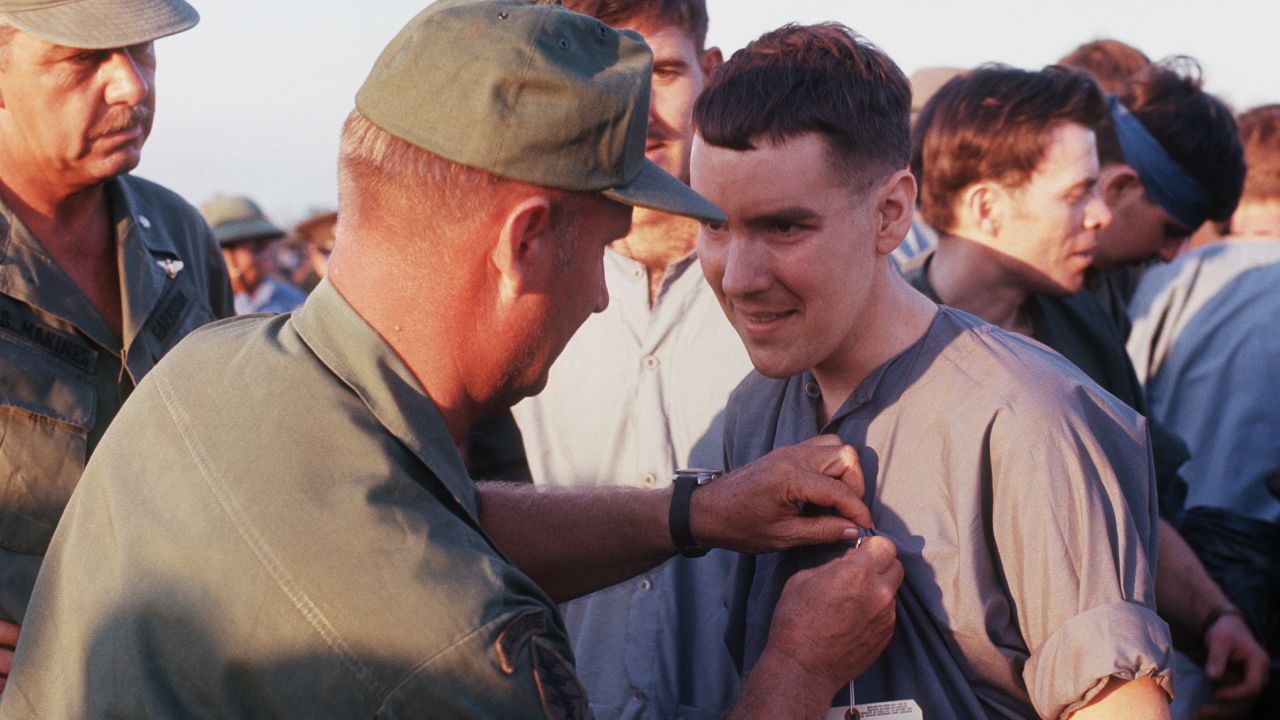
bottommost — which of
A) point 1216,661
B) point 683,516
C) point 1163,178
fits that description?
point 1216,661

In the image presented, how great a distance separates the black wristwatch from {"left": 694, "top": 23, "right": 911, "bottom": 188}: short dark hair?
753mm

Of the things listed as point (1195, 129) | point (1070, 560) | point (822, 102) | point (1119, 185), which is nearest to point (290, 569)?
point (1070, 560)

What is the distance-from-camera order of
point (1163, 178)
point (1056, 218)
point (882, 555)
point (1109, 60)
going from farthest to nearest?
1. point (1109, 60)
2. point (1163, 178)
3. point (1056, 218)
4. point (882, 555)

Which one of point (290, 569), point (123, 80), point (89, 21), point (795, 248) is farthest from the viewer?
point (123, 80)

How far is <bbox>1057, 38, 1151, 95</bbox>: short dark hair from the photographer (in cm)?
572

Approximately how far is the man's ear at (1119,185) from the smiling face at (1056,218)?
30.1 inches

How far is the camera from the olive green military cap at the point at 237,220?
35.0 ft

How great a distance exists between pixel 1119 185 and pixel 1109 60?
4.89ft

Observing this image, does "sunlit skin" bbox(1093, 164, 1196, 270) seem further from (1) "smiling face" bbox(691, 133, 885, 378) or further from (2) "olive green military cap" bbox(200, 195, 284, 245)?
(2) "olive green military cap" bbox(200, 195, 284, 245)

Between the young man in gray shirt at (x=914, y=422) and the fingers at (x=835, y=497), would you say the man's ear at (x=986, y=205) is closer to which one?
the young man in gray shirt at (x=914, y=422)

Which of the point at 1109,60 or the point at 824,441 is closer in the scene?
the point at 824,441

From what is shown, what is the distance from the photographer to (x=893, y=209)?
2658 millimetres

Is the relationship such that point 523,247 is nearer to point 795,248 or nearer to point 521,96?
point 521,96

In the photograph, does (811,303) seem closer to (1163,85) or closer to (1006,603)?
(1006,603)
